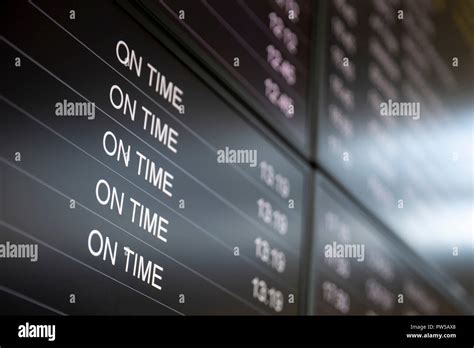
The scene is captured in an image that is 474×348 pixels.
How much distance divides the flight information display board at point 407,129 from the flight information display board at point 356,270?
0.03m

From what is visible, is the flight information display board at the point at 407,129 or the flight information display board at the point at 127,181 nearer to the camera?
the flight information display board at the point at 127,181

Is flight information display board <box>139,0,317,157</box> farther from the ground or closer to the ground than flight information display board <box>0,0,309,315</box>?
farther from the ground

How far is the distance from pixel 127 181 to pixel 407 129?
50 cm

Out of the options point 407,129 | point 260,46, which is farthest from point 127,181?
point 407,129

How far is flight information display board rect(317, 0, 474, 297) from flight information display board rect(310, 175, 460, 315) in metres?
0.03

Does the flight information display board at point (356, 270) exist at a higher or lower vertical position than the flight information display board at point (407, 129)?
lower

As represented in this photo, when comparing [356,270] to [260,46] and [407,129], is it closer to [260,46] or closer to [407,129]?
[407,129]

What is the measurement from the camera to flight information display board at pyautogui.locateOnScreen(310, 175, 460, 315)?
174 centimetres

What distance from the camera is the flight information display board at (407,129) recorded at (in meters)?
1.78

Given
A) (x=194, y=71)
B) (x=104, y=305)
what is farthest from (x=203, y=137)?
(x=104, y=305)

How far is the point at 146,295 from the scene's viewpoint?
1.64m

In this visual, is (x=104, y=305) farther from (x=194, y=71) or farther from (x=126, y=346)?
(x=194, y=71)

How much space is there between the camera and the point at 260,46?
5.70 feet

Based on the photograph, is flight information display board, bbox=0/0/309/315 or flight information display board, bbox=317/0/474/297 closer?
flight information display board, bbox=0/0/309/315
